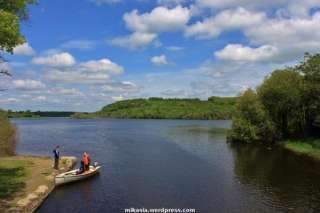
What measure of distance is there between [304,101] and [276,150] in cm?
1139

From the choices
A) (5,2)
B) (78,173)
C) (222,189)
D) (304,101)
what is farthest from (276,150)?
(5,2)

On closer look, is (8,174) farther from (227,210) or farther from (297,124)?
(297,124)

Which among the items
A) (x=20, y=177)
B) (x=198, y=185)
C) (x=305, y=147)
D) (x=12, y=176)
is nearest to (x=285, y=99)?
(x=305, y=147)

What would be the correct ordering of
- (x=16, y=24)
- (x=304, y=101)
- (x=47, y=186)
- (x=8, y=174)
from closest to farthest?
(x=16, y=24) → (x=47, y=186) → (x=8, y=174) → (x=304, y=101)

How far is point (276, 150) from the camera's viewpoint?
2349 inches

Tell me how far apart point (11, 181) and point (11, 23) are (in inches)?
641

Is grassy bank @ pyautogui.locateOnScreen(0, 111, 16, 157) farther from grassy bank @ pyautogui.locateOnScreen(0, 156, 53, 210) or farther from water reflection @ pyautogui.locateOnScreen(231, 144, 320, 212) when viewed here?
water reflection @ pyautogui.locateOnScreen(231, 144, 320, 212)

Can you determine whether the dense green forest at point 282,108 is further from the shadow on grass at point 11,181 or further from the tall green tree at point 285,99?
the shadow on grass at point 11,181

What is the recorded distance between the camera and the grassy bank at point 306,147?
52.0 metres

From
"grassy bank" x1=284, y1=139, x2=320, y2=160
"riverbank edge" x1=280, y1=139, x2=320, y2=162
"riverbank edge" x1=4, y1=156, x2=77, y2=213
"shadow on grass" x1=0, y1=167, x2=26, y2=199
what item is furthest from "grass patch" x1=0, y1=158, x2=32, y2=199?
"grassy bank" x1=284, y1=139, x2=320, y2=160

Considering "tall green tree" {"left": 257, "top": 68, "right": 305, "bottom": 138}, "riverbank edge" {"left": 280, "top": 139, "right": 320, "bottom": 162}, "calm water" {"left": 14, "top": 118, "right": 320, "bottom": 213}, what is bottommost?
"calm water" {"left": 14, "top": 118, "right": 320, "bottom": 213}

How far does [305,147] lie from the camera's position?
57.0m

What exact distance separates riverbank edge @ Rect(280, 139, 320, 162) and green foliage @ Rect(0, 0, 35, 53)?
41.7 meters

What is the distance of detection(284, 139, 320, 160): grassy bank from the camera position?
52013 mm
